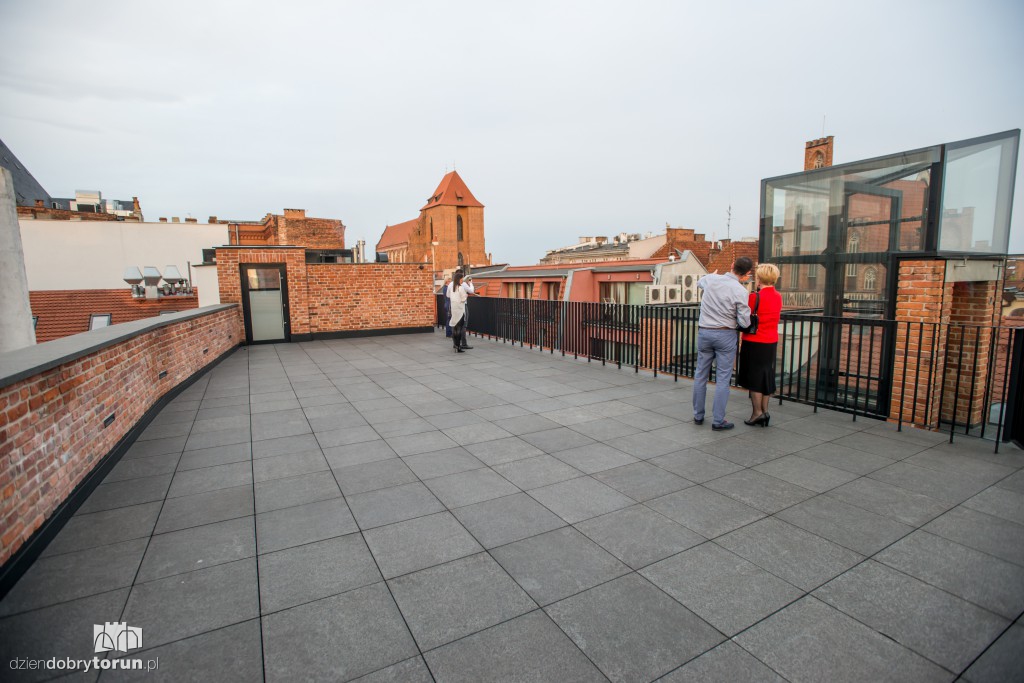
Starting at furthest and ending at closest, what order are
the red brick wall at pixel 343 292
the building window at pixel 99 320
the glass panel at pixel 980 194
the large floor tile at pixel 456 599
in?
1. the building window at pixel 99 320
2. the red brick wall at pixel 343 292
3. the glass panel at pixel 980 194
4. the large floor tile at pixel 456 599

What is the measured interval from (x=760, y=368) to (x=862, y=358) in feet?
9.14

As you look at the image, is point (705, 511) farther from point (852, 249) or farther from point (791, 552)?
point (852, 249)

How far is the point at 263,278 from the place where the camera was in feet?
41.5

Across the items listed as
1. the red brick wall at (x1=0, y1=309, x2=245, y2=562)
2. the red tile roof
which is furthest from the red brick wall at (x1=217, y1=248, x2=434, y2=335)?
the red tile roof

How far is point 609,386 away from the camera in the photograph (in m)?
7.11

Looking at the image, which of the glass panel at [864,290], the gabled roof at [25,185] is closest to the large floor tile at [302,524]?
the glass panel at [864,290]

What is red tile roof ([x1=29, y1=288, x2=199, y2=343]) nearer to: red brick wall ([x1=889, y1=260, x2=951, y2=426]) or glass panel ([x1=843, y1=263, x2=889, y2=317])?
glass panel ([x1=843, y1=263, x2=889, y2=317])

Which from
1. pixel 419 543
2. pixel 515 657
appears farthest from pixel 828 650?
pixel 419 543

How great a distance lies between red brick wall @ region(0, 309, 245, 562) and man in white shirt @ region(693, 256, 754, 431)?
17.6 feet

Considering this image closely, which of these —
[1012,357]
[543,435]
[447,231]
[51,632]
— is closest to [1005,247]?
[1012,357]

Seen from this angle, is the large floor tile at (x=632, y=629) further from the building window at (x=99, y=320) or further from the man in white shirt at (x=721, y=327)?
the building window at (x=99, y=320)

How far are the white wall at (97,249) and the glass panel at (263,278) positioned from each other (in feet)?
64.3

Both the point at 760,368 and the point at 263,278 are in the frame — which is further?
the point at 263,278

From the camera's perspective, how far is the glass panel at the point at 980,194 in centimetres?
549
